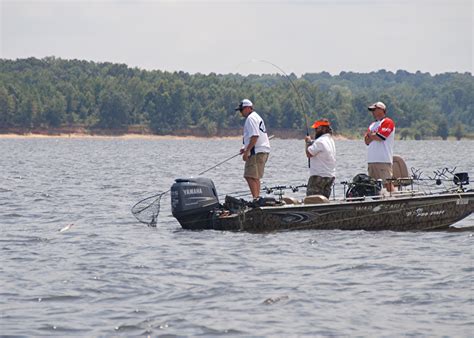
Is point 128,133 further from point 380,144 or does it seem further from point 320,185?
point 380,144

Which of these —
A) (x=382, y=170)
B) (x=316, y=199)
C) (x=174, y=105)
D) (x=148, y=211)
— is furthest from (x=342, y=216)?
(x=174, y=105)

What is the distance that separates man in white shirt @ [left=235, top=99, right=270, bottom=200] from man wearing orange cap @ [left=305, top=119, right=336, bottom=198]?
770mm

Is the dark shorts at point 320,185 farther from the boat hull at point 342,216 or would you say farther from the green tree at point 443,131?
the green tree at point 443,131

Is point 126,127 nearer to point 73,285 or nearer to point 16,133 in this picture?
point 16,133

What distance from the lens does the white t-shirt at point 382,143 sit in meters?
16.4

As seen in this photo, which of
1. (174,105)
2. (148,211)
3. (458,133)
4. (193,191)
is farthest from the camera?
(458,133)

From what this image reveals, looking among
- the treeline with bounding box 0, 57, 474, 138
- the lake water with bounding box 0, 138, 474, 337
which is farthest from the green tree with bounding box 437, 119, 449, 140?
the lake water with bounding box 0, 138, 474, 337

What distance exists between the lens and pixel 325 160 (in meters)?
16.4

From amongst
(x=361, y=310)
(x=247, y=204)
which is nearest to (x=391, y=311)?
(x=361, y=310)

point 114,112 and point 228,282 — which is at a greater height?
point 114,112

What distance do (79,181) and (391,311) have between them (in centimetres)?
2226

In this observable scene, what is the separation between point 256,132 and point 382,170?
6.30 feet

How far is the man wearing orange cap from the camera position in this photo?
16359mm

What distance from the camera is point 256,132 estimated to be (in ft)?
55.2
